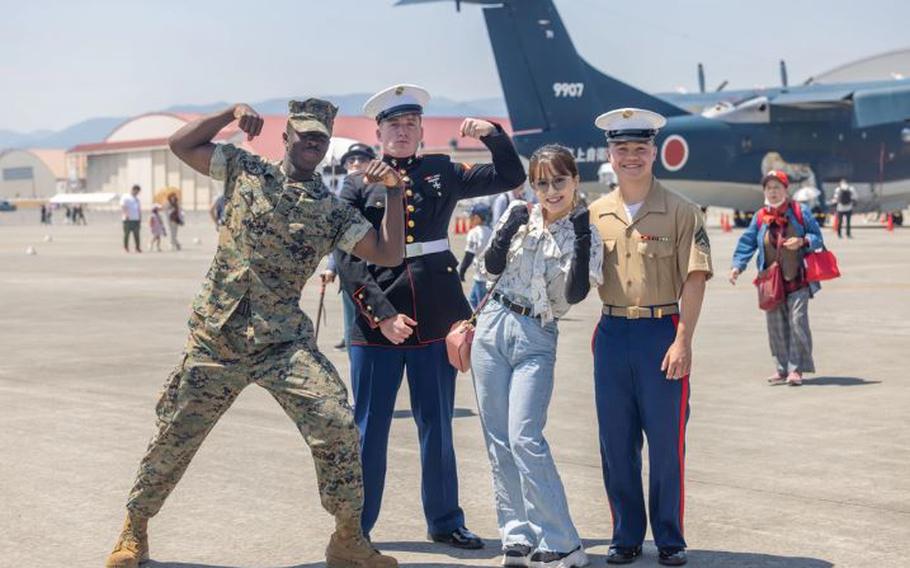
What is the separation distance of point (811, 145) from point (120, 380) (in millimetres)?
36231

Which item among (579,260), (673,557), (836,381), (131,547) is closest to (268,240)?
(579,260)

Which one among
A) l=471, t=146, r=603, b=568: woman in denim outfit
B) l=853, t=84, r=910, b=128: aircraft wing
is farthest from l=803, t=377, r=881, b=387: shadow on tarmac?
l=853, t=84, r=910, b=128: aircraft wing

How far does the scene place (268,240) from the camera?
5.57 metres

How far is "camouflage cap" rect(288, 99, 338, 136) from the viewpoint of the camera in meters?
5.59

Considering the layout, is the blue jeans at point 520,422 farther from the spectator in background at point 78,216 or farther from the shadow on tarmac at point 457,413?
the spectator in background at point 78,216

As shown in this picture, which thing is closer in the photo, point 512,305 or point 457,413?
point 512,305

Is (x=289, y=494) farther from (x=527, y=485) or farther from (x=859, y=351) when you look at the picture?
(x=859, y=351)

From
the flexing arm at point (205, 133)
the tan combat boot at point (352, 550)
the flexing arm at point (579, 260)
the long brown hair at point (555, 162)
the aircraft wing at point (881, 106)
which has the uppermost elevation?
the aircraft wing at point (881, 106)

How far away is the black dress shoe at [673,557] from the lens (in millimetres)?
5844

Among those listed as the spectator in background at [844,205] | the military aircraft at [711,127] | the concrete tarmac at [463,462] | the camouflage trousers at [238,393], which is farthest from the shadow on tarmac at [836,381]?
the military aircraft at [711,127]

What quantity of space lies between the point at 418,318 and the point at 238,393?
1044 millimetres

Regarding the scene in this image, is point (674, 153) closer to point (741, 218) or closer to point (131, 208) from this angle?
point (741, 218)

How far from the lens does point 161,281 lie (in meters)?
24.2

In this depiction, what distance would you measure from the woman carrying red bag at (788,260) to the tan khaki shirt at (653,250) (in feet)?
18.4
